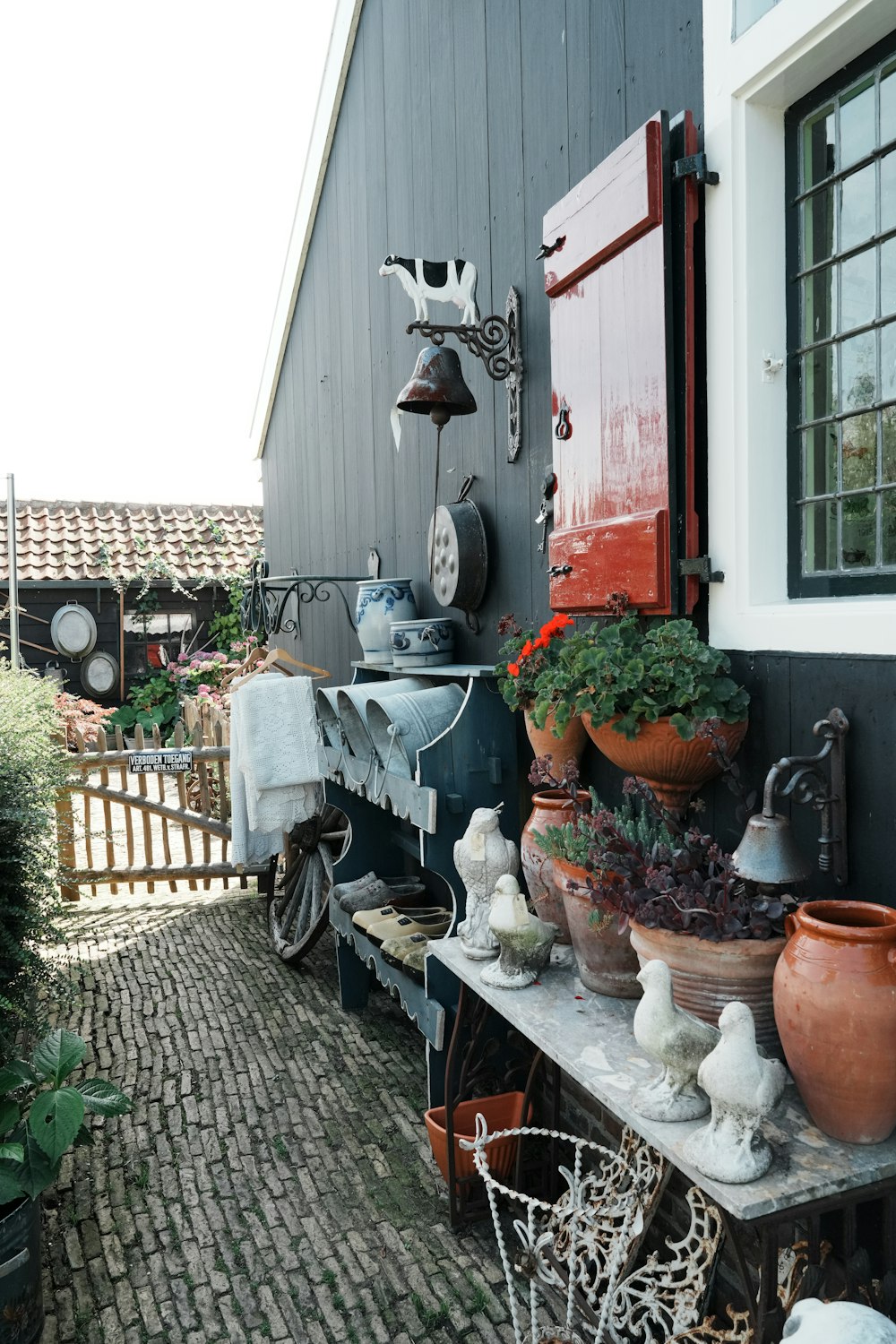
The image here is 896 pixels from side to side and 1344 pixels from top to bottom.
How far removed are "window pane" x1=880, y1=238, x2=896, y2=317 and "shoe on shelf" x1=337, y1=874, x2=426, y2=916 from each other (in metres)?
2.81

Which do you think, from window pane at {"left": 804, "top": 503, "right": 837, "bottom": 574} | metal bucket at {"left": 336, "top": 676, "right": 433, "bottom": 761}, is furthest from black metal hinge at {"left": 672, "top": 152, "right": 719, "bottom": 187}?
metal bucket at {"left": 336, "top": 676, "right": 433, "bottom": 761}

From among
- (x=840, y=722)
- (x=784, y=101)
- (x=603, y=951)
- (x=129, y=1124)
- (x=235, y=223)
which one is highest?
(x=235, y=223)

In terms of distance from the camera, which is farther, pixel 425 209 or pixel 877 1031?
pixel 425 209

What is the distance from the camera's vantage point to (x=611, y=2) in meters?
2.39

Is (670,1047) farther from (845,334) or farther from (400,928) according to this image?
(400,928)

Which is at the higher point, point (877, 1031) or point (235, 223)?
point (235, 223)

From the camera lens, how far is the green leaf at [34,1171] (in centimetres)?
209

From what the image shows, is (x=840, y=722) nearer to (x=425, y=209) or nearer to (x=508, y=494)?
(x=508, y=494)

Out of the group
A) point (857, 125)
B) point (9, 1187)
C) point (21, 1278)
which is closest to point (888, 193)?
point (857, 125)

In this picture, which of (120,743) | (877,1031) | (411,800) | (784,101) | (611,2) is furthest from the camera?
(120,743)

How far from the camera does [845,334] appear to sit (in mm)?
1752

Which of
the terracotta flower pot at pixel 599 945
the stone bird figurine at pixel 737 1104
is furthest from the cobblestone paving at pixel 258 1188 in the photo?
the stone bird figurine at pixel 737 1104

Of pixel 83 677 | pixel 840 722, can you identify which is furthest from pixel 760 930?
pixel 83 677

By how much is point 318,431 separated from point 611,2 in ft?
12.8
